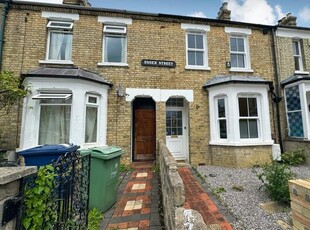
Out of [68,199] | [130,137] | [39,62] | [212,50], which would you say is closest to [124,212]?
[68,199]

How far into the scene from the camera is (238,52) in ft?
27.2

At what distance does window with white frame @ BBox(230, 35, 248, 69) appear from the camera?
27.2ft

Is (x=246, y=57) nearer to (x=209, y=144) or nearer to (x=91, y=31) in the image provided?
(x=209, y=144)

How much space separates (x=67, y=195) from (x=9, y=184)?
0.90 meters

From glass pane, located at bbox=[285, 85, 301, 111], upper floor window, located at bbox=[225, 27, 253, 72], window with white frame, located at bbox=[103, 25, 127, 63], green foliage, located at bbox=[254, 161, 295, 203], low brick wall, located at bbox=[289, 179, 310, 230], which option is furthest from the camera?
upper floor window, located at bbox=[225, 27, 253, 72]

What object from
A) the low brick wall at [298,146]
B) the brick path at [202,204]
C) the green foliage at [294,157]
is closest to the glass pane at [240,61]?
the low brick wall at [298,146]

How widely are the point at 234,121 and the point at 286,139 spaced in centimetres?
296

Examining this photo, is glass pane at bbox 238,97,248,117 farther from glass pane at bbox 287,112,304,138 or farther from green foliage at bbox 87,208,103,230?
green foliage at bbox 87,208,103,230

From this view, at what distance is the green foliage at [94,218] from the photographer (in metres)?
2.98

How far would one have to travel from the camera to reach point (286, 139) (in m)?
7.74

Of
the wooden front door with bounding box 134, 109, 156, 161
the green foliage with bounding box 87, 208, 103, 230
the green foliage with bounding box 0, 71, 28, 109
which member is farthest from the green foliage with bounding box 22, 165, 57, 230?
the wooden front door with bounding box 134, 109, 156, 161

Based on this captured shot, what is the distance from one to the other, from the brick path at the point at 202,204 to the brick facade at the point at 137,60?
2.62m

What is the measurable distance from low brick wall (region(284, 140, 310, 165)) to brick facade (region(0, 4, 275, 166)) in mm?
1225

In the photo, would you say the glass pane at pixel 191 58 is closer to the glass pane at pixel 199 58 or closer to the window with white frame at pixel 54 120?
the glass pane at pixel 199 58
